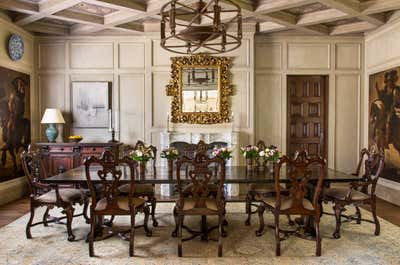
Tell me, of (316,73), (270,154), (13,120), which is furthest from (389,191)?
(13,120)

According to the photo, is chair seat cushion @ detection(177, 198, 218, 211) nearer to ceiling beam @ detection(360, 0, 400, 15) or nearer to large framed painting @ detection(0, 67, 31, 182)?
large framed painting @ detection(0, 67, 31, 182)

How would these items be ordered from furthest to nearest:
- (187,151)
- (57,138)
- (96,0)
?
(57,138)
(187,151)
(96,0)

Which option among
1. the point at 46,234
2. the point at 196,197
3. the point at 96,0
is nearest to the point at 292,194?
the point at 196,197

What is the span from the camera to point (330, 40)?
6.54 metres

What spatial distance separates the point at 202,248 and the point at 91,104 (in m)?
4.04

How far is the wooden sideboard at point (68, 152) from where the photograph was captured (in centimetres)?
579

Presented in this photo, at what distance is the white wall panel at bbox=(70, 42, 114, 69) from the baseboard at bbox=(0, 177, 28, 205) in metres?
2.38

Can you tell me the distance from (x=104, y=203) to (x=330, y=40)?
5.41 m

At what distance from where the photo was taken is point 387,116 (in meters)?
5.71

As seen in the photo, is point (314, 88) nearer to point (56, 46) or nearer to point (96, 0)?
point (96, 0)

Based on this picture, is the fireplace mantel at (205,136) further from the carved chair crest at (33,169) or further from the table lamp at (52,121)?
the carved chair crest at (33,169)

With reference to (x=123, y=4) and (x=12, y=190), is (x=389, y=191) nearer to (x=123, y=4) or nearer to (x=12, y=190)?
(x=123, y=4)

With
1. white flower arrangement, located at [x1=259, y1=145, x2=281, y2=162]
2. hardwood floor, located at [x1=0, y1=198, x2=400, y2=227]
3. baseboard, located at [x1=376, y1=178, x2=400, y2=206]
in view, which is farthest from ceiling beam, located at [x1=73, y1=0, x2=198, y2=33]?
baseboard, located at [x1=376, y1=178, x2=400, y2=206]

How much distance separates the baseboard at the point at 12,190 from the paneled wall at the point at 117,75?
1.25 m
